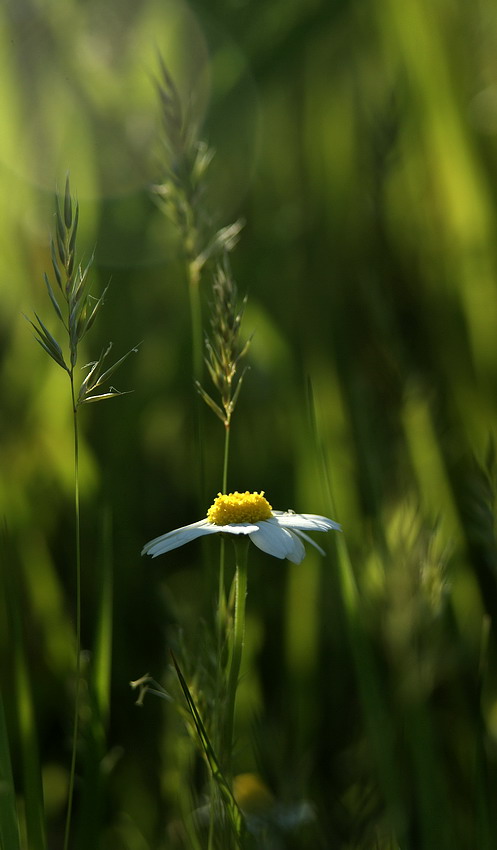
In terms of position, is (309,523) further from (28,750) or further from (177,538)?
(28,750)

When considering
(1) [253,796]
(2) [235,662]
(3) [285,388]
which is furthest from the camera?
(3) [285,388]

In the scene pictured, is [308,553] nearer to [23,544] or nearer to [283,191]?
[23,544]

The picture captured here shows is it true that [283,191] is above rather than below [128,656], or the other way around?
above

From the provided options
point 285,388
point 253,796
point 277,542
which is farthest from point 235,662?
point 285,388

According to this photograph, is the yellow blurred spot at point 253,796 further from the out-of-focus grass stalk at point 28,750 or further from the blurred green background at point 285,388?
the out-of-focus grass stalk at point 28,750

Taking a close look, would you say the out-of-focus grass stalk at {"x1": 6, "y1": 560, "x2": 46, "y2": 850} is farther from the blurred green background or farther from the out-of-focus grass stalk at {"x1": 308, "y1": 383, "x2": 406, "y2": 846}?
the out-of-focus grass stalk at {"x1": 308, "y1": 383, "x2": 406, "y2": 846}

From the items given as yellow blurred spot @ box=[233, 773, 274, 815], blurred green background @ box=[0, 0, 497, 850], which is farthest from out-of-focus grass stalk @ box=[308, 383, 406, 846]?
yellow blurred spot @ box=[233, 773, 274, 815]

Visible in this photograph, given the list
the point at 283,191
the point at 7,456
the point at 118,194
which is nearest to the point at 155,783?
the point at 7,456
